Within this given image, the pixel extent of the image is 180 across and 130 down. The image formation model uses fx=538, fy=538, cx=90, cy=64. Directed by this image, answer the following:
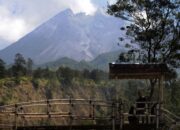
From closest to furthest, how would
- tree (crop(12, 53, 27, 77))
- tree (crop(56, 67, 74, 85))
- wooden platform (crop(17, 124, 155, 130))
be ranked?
wooden platform (crop(17, 124, 155, 130)), tree (crop(12, 53, 27, 77)), tree (crop(56, 67, 74, 85))

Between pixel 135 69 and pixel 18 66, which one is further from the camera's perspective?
pixel 18 66

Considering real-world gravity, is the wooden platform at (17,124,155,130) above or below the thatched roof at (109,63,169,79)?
below

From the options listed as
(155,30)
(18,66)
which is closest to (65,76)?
(18,66)

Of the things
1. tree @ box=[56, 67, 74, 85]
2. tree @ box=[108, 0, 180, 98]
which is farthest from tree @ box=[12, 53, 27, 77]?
tree @ box=[108, 0, 180, 98]

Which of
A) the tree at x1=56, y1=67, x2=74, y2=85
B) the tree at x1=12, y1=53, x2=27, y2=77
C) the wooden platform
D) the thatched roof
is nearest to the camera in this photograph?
the wooden platform

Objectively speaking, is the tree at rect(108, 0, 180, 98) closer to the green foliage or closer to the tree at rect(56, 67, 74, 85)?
the green foliage

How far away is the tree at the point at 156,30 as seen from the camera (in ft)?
76.9

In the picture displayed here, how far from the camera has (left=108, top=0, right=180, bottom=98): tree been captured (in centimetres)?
2345

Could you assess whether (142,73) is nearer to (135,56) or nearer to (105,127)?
(105,127)

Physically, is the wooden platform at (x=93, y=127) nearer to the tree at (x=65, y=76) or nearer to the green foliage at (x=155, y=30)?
the green foliage at (x=155, y=30)

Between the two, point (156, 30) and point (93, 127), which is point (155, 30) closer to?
point (156, 30)

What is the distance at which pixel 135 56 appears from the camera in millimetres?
24203

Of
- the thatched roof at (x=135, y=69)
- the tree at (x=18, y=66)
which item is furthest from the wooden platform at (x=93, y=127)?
the tree at (x=18, y=66)

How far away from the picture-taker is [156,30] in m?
23.5
